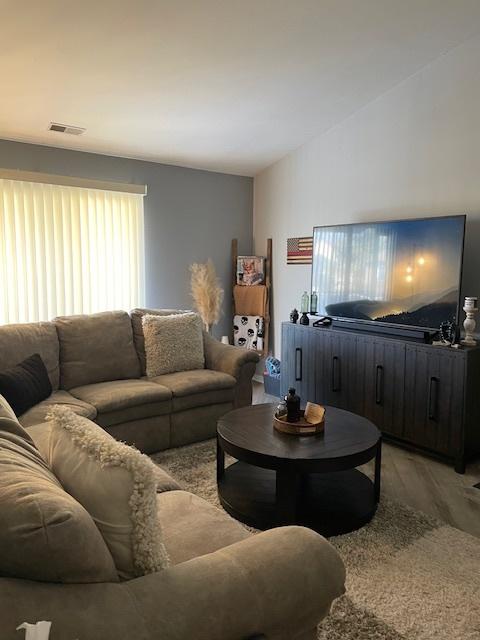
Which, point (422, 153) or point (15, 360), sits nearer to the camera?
point (15, 360)

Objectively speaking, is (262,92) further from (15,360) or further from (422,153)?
(15,360)

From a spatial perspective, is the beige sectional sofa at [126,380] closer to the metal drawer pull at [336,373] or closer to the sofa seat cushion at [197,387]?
the sofa seat cushion at [197,387]

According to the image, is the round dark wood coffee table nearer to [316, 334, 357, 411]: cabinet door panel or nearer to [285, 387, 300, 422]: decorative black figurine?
[285, 387, 300, 422]: decorative black figurine

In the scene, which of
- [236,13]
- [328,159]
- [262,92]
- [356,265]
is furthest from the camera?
[328,159]

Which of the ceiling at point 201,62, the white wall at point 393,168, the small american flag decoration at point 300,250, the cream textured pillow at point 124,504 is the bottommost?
the cream textured pillow at point 124,504

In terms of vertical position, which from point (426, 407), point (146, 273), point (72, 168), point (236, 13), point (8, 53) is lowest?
point (426, 407)

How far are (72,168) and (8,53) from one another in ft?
4.87

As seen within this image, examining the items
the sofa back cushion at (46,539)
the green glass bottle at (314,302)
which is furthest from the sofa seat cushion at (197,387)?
the sofa back cushion at (46,539)

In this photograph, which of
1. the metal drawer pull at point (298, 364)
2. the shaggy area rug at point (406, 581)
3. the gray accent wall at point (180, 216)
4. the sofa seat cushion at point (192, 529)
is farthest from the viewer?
the gray accent wall at point (180, 216)

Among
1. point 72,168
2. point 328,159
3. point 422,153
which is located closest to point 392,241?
point 422,153

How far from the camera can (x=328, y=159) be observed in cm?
466

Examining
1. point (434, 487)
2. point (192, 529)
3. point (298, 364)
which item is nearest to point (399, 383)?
point (434, 487)

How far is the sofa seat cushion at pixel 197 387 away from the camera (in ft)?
11.4

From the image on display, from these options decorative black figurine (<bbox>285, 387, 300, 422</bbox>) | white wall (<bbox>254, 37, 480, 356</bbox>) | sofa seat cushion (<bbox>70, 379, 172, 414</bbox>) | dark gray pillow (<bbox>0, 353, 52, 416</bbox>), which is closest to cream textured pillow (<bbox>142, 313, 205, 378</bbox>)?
sofa seat cushion (<bbox>70, 379, 172, 414</bbox>)
